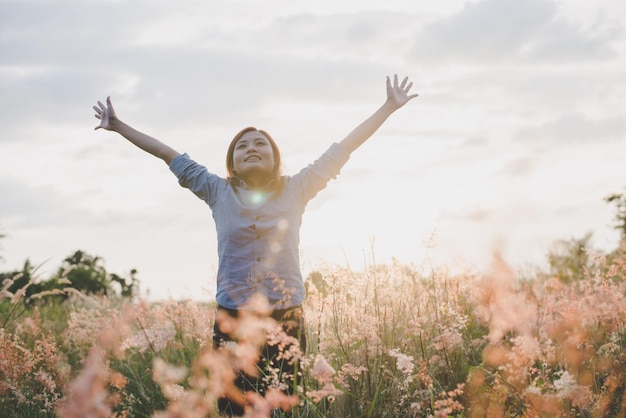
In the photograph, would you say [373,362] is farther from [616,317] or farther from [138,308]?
[138,308]

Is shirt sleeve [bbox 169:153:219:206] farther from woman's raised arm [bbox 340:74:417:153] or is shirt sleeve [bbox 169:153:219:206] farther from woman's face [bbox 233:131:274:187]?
woman's raised arm [bbox 340:74:417:153]

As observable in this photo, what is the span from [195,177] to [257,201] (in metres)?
0.57

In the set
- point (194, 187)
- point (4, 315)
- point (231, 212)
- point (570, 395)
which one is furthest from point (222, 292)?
point (4, 315)

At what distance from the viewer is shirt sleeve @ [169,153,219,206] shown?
13.4ft

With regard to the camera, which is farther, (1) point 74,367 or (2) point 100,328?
(2) point 100,328

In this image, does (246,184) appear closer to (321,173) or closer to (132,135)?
(321,173)

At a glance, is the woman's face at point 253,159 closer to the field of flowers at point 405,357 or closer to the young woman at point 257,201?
the young woman at point 257,201

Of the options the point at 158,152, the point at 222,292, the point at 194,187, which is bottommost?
the point at 222,292

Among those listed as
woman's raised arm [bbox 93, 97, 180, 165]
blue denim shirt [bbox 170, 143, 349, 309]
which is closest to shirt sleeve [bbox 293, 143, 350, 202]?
blue denim shirt [bbox 170, 143, 349, 309]

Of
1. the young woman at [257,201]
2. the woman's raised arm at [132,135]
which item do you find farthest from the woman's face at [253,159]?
the woman's raised arm at [132,135]

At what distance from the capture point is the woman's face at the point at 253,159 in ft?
13.0

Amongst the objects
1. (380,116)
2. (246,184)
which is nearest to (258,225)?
(246,184)

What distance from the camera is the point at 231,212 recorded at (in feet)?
12.6

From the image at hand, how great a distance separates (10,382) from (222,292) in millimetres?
1443
